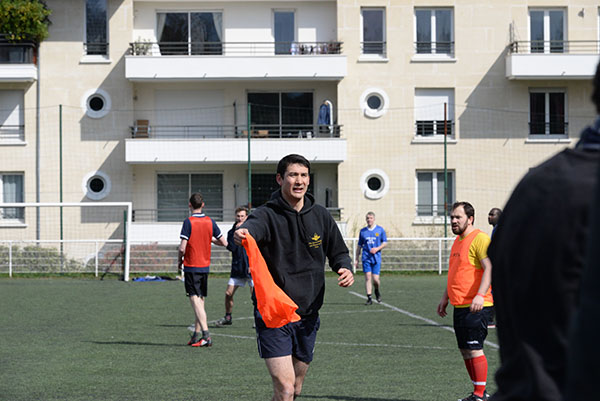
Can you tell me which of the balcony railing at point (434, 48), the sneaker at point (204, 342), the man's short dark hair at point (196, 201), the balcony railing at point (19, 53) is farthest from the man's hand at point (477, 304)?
the balcony railing at point (19, 53)

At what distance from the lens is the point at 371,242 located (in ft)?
63.1

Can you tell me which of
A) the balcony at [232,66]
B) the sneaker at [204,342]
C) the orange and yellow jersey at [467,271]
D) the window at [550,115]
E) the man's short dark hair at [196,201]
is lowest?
the sneaker at [204,342]

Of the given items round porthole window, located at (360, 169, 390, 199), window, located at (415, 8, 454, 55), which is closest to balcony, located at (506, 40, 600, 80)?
window, located at (415, 8, 454, 55)

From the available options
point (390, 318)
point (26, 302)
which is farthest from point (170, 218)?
point (390, 318)

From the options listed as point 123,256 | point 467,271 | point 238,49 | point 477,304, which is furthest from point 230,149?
point 477,304

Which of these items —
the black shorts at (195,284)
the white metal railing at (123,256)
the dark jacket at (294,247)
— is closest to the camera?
the dark jacket at (294,247)

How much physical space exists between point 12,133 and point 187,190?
686 centimetres

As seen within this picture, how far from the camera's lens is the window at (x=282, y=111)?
3350cm

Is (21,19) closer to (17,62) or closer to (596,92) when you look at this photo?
(17,62)

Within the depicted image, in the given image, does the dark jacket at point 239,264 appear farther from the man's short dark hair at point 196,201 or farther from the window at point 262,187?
the window at point 262,187

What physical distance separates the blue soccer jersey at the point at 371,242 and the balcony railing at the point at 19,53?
1836cm

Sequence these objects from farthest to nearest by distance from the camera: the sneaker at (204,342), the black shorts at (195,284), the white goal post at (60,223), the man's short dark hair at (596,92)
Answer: the white goal post at (60,223) < the black shorts at (195,284) < the sneaker at (204,342) < the man's short dark hair at (596,92)

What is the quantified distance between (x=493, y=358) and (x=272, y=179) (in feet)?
73.7

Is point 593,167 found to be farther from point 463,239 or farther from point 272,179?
point 272,179
